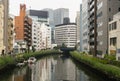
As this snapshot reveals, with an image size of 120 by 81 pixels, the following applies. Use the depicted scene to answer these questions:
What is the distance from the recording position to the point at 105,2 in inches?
3546

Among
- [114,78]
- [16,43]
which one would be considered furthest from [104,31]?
[16,43]

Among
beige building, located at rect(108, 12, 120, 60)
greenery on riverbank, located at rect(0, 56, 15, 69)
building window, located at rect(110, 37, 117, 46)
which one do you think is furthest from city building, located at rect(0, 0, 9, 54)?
beige building, located at rect(108, 12, 120, 60)

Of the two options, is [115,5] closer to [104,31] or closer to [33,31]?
[104,31]

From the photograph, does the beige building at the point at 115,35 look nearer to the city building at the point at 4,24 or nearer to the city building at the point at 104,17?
the city building at the point at 104,17

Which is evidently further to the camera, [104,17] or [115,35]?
[104,17]

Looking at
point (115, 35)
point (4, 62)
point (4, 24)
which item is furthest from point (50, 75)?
point (4, 24)

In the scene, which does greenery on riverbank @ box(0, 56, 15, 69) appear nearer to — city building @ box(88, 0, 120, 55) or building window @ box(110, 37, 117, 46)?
building window @ box(110, 37, 117, 46)

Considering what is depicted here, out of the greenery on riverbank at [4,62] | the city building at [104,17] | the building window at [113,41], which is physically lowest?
the greenery on riverbank at [4,62]

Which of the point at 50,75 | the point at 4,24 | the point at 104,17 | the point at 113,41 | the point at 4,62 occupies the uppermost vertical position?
the point at 104,17

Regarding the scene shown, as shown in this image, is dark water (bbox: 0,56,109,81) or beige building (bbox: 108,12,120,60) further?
beige building (bbox: 108,12,120,60)

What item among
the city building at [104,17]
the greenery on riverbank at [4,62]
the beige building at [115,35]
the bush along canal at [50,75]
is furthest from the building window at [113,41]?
the greenery on riverbank at [4,62]

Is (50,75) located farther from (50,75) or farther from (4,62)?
(4,62)

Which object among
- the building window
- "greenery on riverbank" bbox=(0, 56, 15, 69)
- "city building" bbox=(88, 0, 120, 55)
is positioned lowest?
"greenery on riverbank" bbox=(0, 56, 15, 69)

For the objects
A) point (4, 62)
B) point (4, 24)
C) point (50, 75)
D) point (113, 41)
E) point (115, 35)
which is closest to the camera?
point (50, 75)
